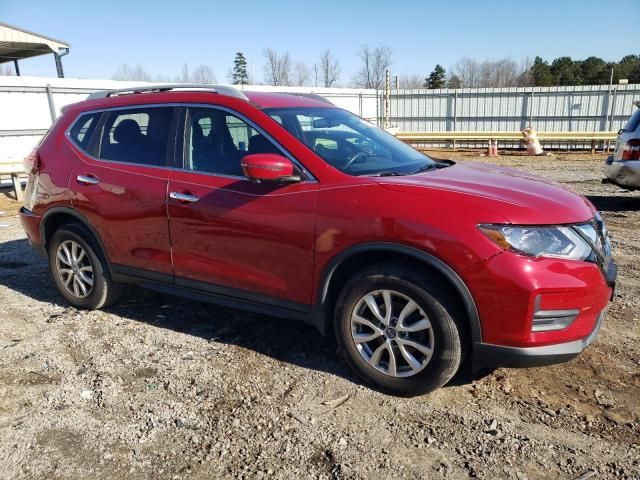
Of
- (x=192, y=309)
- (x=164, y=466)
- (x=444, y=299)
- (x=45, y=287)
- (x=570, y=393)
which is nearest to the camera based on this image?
(x=164, y=466)

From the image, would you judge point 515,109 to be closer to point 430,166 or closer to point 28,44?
point 28,44

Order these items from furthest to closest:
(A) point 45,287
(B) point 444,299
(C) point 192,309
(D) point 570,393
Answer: (A) point 45,287
(C) point 192,309
(D) point 570,393
(B) point 444,299

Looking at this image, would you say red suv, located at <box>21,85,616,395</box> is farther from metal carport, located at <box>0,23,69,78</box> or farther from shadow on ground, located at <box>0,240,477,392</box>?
metal carport, located at <box>0,23,69,78</box>

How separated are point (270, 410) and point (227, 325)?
1377 mm

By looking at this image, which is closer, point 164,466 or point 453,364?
point 164,466

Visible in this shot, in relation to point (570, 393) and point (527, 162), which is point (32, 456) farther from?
point (527, 162)

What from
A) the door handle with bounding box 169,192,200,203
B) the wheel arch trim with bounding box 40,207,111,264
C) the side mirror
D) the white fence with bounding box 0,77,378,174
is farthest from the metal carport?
the side mirror

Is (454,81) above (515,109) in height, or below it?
above

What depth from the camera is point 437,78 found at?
206ft

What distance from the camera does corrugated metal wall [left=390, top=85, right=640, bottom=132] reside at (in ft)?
67.1

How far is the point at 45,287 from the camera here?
18.0 ft

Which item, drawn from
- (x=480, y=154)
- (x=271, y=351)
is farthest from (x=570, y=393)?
(x=480, y=154)

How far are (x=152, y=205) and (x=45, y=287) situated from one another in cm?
238

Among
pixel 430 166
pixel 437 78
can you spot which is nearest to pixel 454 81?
pixel 437 78
